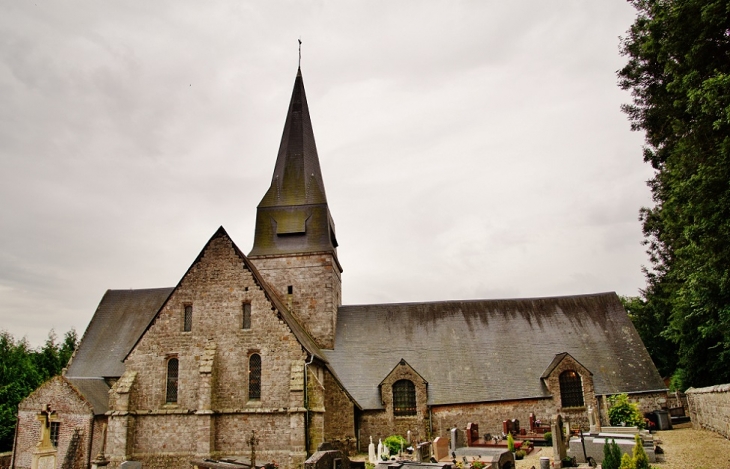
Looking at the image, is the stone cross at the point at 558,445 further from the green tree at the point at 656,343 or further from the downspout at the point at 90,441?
the green tree at the point at 656,343

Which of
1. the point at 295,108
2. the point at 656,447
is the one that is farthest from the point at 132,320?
the point at 656,447

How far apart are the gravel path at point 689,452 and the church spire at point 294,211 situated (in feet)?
45.5

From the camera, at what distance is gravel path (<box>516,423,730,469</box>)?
14.4m

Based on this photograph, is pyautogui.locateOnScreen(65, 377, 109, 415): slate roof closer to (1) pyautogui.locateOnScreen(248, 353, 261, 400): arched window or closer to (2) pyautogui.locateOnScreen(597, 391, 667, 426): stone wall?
(1) pyautogui.locateOnScreen(248, 353, 261, 400): arched window

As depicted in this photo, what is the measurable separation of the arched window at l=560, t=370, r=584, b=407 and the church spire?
41.1 ft

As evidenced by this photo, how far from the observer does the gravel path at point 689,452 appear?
1443 centimetres

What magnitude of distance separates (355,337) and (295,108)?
13623 millimetres

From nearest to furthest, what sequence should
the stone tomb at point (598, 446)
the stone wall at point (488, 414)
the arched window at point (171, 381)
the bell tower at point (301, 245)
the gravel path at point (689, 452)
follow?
the gravel path at point (689, 452)
the stone tomb at point (598, 446)
the arched window at point (171, 381)
the stone wall at point (488, 414)
the bell tower at point (301, 245)

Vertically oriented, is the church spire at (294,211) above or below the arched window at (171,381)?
above

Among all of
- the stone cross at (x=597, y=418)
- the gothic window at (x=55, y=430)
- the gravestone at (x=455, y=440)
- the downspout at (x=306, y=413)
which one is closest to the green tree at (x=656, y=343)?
the stone cross at (x=597, y=418)

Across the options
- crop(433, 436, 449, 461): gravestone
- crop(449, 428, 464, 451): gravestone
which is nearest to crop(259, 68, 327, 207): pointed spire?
crop(449, 428, 464, 451): gravestone

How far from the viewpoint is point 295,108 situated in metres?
31.5

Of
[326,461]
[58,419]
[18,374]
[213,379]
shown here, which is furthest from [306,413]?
[18,374]

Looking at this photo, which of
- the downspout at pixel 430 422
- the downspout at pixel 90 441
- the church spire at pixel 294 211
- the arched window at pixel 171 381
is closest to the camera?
the arched window at pixel 171 381
